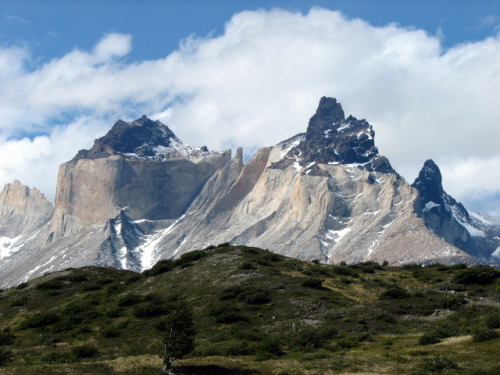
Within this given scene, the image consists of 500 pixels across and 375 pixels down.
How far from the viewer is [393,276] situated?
334 feet

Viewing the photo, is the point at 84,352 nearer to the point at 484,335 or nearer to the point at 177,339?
the point at 177,339

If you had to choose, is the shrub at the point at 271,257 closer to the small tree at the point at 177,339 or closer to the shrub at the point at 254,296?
Result: the shrub at the point at 254,296

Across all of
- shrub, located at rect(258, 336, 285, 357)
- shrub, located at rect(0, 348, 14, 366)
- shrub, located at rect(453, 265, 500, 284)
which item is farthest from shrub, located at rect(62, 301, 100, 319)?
shrub, located at rect(453, 265, 500, 284)

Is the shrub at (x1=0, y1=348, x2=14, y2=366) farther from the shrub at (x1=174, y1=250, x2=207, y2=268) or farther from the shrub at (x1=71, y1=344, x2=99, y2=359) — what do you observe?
the shrub at (x1=174, y1=250, x2=207, y2=268)

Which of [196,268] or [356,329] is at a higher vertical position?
[196,268]

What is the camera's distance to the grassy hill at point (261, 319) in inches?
2092

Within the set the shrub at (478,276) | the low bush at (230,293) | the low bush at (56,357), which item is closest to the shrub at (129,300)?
the low bush at (230,293)

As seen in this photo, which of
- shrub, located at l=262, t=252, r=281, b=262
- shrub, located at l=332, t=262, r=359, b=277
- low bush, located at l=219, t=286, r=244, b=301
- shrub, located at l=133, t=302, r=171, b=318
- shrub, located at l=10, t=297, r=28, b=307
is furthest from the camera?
shrub, located at l=262, t=252, r=281, b=262

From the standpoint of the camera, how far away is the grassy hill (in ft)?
174

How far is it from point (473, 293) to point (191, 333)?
39681 mm

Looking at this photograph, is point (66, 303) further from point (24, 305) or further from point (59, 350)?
point (59, 350)

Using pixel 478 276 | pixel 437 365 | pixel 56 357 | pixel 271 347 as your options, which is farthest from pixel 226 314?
pixel 478 276

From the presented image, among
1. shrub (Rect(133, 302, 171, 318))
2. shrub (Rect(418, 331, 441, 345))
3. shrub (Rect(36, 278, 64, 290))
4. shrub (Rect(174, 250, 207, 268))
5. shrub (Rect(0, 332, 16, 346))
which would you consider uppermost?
shrub (Rect(174, 250, 207, 268))

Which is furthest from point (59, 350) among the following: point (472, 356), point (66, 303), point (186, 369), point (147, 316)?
point (472, 356)
